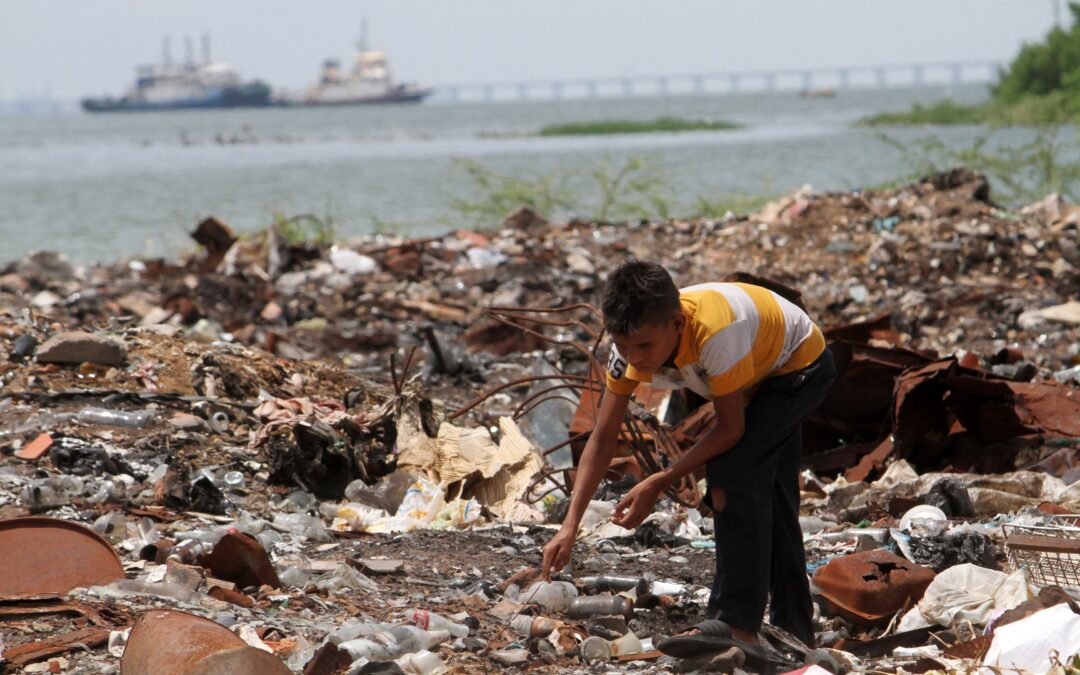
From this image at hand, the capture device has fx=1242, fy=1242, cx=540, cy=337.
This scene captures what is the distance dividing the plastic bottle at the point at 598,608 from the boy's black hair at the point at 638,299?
111 cm

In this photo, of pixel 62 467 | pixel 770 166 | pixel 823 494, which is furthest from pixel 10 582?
pixel 770 166

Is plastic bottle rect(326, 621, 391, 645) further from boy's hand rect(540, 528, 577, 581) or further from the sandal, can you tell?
the sandal

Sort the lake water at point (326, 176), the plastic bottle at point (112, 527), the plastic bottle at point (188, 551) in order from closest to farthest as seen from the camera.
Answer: the plastic bottle at point (188, 551), the plastic bottle at point (112, 527), the lake water at point (326, 176)

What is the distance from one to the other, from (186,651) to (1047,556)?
241cm

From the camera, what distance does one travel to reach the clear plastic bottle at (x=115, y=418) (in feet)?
18.1

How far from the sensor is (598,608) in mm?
3666

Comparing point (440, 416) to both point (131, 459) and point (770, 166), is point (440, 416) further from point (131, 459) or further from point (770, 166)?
point (770, 166)

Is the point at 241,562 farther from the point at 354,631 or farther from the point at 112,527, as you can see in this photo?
the point at 112,527

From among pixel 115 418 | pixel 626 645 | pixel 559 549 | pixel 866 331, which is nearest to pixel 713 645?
pixel 626 645

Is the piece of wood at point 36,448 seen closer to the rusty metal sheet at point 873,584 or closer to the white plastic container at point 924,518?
the rusty metal sheet at point 873,584

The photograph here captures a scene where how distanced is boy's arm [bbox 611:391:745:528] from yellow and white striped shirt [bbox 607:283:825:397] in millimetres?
67

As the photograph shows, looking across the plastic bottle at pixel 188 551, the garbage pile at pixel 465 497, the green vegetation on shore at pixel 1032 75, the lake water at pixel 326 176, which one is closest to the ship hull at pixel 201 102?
the lake water at pixel 326 176

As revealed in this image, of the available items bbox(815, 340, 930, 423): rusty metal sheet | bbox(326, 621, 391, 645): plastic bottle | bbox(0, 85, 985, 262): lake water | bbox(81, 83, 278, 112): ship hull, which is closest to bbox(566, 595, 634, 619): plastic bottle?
bbox(326, 621, 391, 645): plastic bottle

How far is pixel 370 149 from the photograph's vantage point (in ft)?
159
